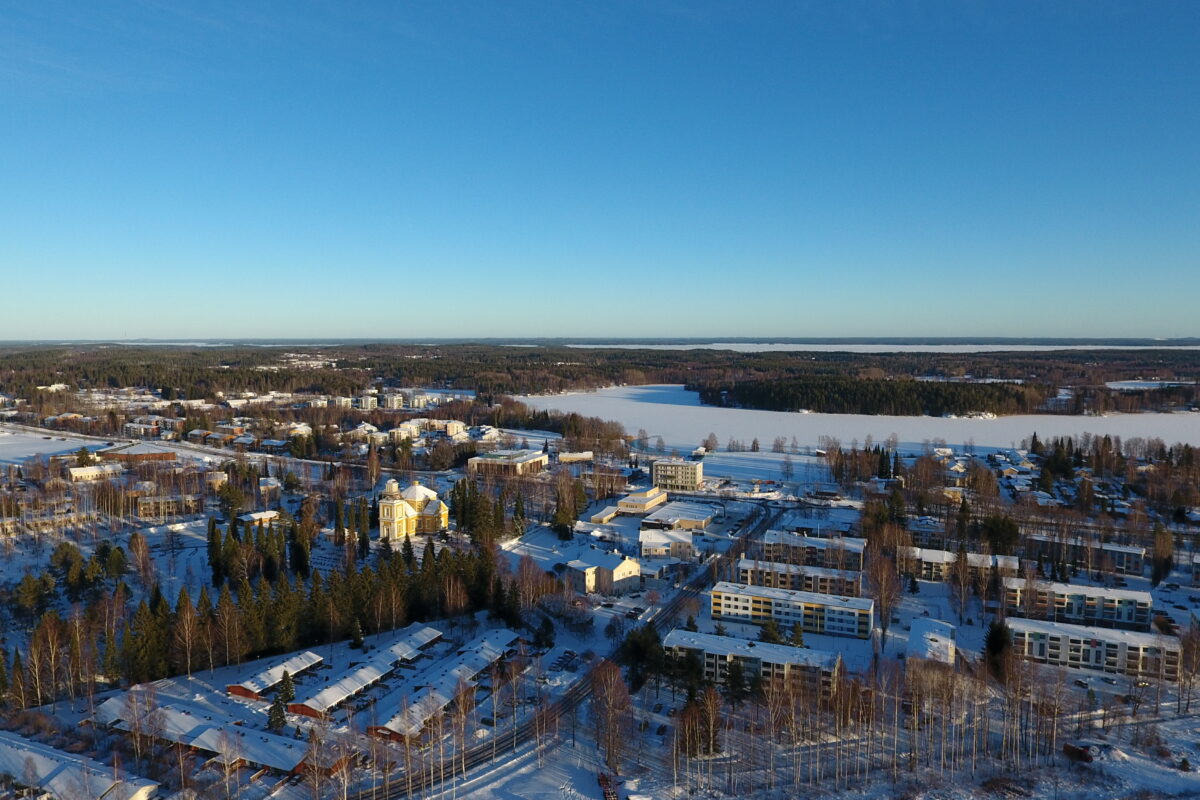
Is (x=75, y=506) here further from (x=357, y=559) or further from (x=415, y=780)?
(x=415, y=780)

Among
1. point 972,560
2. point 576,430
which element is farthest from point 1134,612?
point 576,430

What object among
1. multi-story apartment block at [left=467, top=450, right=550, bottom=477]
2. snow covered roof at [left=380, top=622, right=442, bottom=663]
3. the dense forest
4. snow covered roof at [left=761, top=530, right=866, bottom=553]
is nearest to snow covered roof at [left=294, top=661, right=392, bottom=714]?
snow covered roof at [left=380, top=622, right=442, bottom=663]

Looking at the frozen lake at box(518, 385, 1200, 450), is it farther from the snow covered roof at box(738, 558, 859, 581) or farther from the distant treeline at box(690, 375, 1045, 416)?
the snow covered roof at box(738, 558, 859, 581)

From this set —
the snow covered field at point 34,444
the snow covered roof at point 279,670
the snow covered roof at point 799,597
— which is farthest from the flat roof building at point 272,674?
the snow covered field at point 34,444

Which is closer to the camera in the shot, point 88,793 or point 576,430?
point 88,793

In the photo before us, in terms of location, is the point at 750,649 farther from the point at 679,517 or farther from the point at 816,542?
the point at 679,517

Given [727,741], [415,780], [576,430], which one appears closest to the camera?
[415,780]

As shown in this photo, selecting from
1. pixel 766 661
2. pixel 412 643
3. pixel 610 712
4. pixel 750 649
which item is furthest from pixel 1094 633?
pixel 412 643
